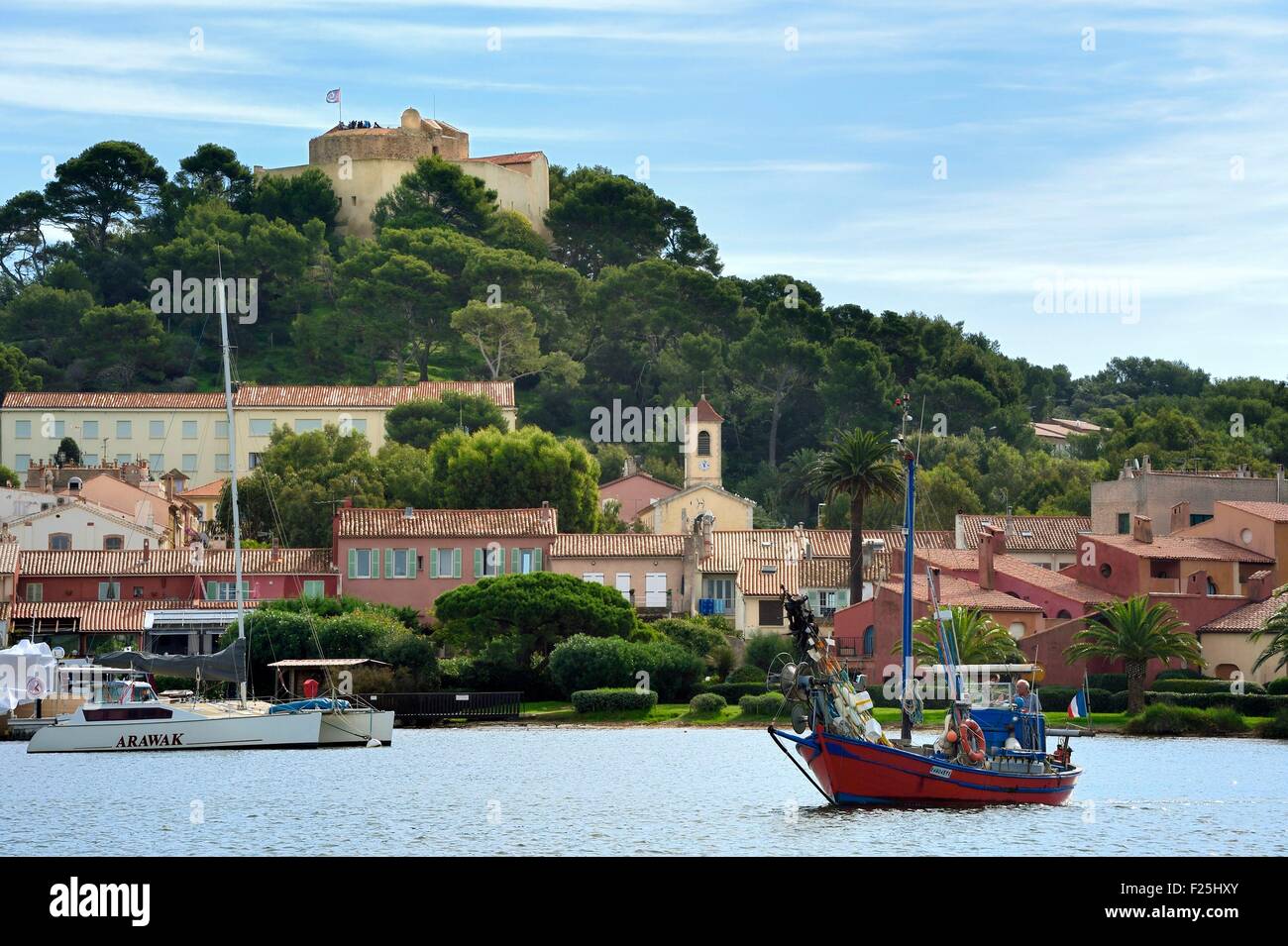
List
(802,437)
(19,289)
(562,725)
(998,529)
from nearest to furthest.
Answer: (562,725) → (998,529) → (802,437) → (19,289)

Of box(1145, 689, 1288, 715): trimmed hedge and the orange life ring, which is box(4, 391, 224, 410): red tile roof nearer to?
box(1145, 689, 1288, 715): trimmed hedge

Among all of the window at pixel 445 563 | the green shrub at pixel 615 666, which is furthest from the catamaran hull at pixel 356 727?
the window at pixel 445 563

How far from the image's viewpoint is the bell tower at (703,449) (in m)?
117

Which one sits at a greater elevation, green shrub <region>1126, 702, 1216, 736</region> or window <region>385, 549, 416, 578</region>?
window <region>385, 549, 416, 578</region>

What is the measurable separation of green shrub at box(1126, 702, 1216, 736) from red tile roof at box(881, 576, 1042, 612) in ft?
33.0

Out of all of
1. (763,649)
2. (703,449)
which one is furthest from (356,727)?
(703,449)

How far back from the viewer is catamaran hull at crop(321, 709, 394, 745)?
6188cm

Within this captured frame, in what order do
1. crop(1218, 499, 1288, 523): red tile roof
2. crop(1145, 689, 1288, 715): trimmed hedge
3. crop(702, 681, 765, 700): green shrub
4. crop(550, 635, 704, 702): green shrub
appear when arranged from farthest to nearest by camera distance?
crop(1218, 499, 1288, 523): red tile roof → crop(702, 681, 765, 700): green shrub → crop(550, 635, 704, 702): green shrub → crop(1145, 689, 1288, 715): trimmed hedge

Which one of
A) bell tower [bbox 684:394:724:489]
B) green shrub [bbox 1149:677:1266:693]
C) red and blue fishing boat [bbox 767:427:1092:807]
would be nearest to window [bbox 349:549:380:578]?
bell tower [bbox 684:394:724:489]

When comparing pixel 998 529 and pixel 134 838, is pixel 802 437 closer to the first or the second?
pixel 998 529

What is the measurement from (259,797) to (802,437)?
107 m
